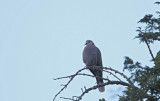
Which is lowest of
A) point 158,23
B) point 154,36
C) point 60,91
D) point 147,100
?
point 147,100

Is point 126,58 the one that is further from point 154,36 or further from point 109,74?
point 154,36

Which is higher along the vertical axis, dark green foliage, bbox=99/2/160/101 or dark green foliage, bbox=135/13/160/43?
dark green foliage, bbox=135/13/160/43

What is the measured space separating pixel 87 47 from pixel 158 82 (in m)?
6.15

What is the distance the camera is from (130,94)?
3.93m

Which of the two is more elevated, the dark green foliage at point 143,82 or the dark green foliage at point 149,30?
the dark green foliage at point 149,30

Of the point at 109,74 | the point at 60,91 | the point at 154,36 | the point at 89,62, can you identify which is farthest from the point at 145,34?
the point at 89,62

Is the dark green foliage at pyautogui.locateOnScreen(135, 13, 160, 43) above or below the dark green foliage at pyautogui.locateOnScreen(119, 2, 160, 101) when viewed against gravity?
above

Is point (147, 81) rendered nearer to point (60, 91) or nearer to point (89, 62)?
point (60, 91)

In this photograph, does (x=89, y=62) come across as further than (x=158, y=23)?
Yes

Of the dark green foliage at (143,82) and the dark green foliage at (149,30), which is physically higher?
the dark green foliage at (149,30)

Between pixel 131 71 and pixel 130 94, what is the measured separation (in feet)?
2.39

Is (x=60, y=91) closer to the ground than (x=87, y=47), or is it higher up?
closer to the ground

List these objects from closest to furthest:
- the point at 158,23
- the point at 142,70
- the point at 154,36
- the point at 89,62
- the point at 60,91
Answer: the point at 142,70, the point at 60,91, the point at 154,36, the point at 158,23, the point at 89,62

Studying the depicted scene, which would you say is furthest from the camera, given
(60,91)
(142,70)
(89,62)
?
(89,62)
